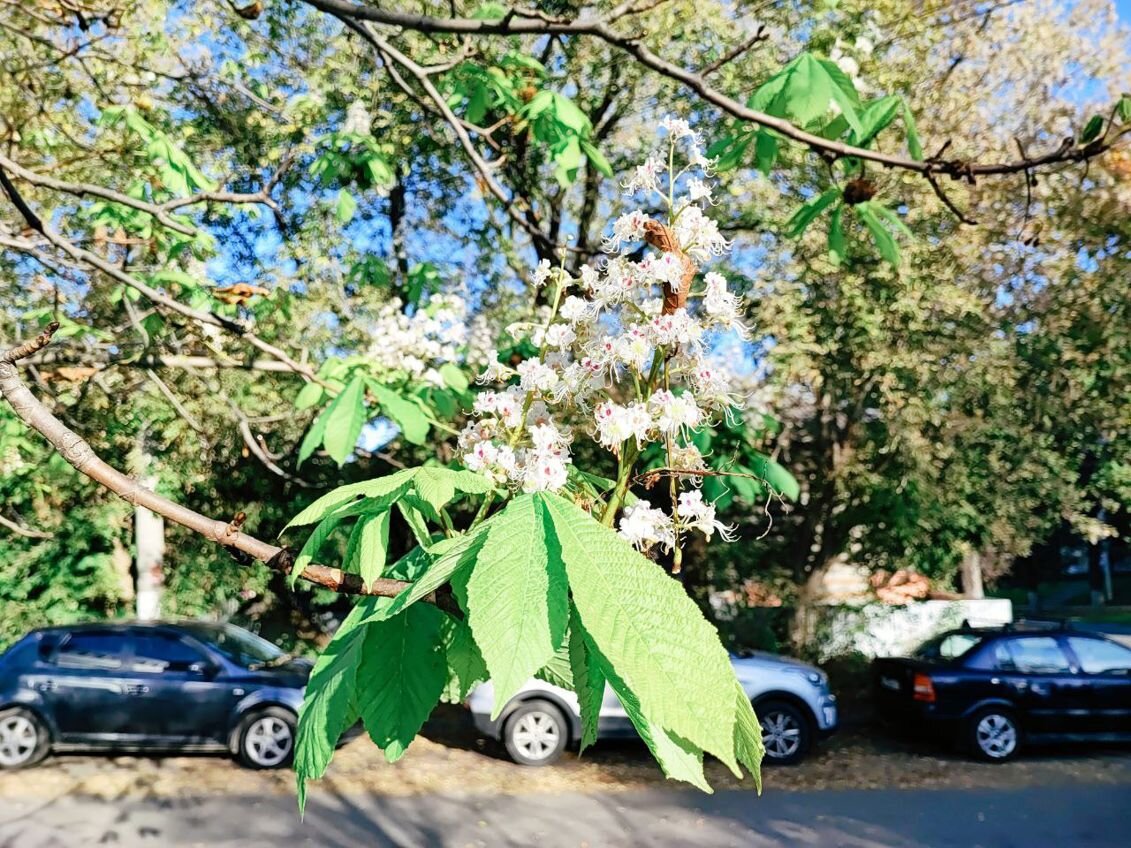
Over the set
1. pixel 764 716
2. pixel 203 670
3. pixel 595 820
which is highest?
pixel 203 670

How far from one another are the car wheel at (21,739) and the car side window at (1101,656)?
1014 cm

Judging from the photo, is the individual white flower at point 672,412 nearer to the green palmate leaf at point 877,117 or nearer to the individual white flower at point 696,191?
the individual white flower at point 696,191

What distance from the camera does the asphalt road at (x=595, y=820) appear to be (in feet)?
22.8

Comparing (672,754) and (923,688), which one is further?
(923,688)

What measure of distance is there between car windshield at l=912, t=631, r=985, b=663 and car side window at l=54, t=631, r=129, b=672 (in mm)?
8077

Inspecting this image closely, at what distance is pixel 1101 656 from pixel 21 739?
10598 mm

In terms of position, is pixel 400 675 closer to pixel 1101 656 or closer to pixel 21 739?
pixel 21 739

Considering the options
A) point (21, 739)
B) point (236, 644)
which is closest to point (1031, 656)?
point (236, 644)

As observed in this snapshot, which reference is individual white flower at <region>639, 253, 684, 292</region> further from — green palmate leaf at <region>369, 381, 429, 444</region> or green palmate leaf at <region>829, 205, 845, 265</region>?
green palmate leaf at <region>369, 381, 429, 444</region>

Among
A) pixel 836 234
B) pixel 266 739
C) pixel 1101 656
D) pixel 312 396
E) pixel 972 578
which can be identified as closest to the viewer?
pixel 836 234

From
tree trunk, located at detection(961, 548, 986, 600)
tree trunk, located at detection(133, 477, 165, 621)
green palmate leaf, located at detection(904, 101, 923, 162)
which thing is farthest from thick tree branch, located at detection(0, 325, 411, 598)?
tree trunk, located at detection(961, 548, 986, 600)

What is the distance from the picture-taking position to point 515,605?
0.67m

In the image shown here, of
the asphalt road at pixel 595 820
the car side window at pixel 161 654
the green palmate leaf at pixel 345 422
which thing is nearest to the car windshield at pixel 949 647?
the asphalt road at pixel 595 820

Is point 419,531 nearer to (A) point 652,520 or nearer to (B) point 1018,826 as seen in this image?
(A) point 652,520
